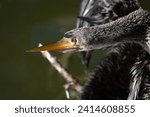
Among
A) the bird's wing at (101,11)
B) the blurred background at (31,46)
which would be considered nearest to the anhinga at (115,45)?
the bird's wing at (101,11)

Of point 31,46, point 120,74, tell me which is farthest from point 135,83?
point 31,46

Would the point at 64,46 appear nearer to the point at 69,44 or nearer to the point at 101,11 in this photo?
the point at 69,44

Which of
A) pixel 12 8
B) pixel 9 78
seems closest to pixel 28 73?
pixel 9 78

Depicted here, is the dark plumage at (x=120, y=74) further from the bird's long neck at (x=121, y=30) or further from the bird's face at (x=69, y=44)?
the bird's face at (x=69, y=44)

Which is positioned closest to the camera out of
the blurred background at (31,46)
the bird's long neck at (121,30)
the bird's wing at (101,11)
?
the bird's long neck at (121,30)

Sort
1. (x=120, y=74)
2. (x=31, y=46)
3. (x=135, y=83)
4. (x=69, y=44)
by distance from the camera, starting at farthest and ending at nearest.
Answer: (x=31, y=46) → (x=120, y=74) → (x=135, y=83) → (x=69, y=44)

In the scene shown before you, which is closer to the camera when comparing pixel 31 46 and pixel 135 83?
pixel 135 83

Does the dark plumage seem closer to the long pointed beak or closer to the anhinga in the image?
the anhinga

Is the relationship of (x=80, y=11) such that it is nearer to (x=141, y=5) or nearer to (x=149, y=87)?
(x=141, y=5)
